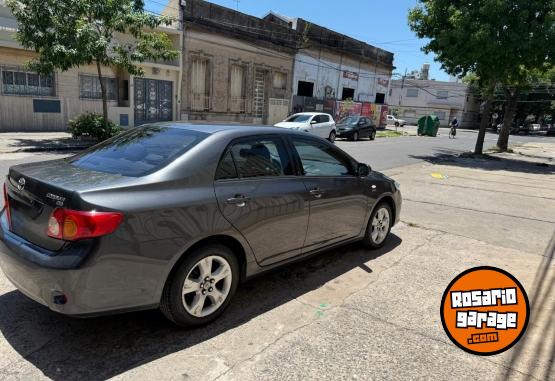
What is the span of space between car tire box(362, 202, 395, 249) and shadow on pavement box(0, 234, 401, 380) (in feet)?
4.66

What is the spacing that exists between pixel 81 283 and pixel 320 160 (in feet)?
8.53

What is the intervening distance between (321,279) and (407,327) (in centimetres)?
108

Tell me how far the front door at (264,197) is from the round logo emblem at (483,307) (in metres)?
1.45

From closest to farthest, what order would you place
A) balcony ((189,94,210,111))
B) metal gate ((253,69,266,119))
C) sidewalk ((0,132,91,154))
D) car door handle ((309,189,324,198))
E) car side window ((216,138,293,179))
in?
1. car side window ((216,138,293,179))
2. car door handle ((309,189,324,198))
3. sidewalk ((0,132,91,154))
4. balcony ((189,94,210,111))
5. metal gate ((253,69,266,119))

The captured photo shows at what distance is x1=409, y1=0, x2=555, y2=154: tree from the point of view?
1501cm

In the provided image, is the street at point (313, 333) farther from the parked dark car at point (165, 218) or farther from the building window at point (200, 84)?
the building window at point (200, 84)

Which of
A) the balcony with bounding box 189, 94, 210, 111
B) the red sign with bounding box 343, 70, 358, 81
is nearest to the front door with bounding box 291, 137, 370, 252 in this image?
the balcony with bounding box 189, 94, 210, 111

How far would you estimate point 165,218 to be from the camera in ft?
9.39

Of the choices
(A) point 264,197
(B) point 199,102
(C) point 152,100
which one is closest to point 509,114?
(B) point 199,102

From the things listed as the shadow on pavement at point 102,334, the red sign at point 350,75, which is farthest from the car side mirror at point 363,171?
the red sign at point 350,75

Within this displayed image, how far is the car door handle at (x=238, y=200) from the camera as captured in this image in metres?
3.27

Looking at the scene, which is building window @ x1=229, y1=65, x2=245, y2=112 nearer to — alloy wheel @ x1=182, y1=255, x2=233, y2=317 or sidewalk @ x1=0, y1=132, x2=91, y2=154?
sidewalk @ x1=0, y1=132, x2=91, y2=154

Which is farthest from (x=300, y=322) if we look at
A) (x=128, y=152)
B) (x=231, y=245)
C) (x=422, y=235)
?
(x=422, y=235)

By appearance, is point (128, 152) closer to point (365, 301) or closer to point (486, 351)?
point (365, 301)
